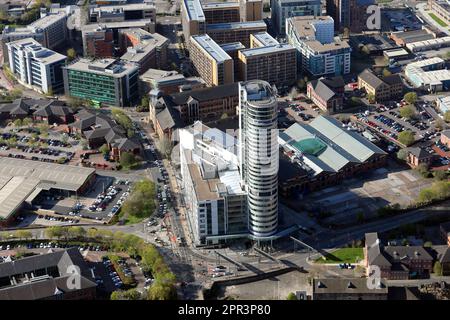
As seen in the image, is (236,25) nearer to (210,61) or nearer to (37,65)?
(210,61)

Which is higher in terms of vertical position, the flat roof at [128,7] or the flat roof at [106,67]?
the flat roof at [128,7]

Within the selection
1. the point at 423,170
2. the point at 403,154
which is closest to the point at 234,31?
the point at 403,154

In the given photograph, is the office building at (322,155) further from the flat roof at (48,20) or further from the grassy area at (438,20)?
the flat roof at (48,20)

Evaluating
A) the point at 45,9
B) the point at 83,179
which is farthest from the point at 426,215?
the point at 45,9

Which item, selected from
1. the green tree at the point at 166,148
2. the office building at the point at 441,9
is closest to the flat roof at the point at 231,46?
the green tree at the point at 166,148
